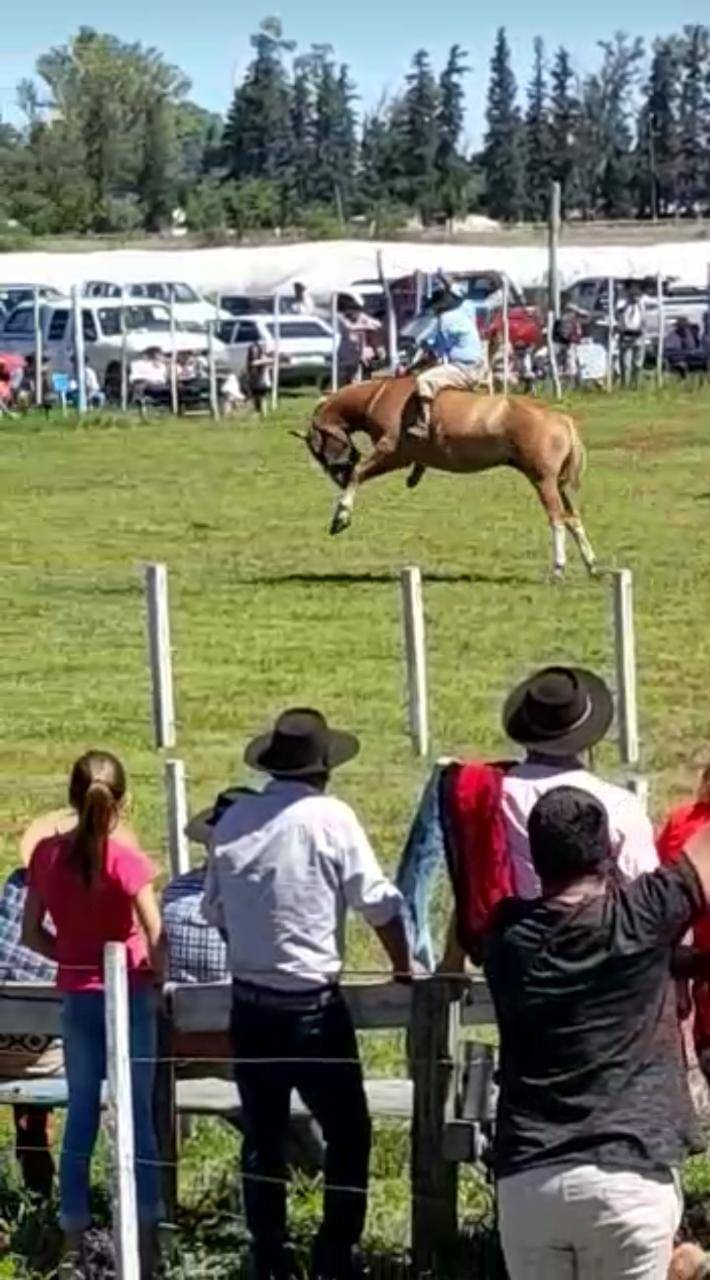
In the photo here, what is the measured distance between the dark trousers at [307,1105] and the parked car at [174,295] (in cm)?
3954

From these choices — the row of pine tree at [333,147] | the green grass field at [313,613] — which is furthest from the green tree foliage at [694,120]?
the green grass field at [313,613]

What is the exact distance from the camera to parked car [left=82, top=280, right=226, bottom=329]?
48.0m

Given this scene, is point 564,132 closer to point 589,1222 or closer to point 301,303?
point 301,303

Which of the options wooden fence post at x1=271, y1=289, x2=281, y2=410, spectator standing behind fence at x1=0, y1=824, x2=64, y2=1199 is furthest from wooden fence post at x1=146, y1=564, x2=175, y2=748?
wooden fence post at x1=271, y1=289, x2=281, y2=410

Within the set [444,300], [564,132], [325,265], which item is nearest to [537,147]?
[564,132]

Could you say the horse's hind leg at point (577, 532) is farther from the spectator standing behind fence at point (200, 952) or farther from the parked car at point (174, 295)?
the parked car at point (174, 295)

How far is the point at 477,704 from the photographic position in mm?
16484

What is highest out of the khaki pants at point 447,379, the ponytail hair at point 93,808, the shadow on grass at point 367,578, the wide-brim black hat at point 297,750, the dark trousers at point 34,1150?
the wide-brim black hat at point 297,750

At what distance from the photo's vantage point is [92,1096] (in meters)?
7.70

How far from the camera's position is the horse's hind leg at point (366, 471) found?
24.2m

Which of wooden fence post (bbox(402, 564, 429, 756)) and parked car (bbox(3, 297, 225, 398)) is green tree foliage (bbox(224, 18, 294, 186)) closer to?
parked car (bbox(3, 297, 225, 398))

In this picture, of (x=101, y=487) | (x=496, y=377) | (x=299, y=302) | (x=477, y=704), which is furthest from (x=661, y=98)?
(x=477, y=704)

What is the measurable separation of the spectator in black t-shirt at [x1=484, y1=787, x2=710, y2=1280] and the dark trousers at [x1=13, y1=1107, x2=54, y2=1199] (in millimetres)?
2470

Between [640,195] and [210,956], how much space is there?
426ft
